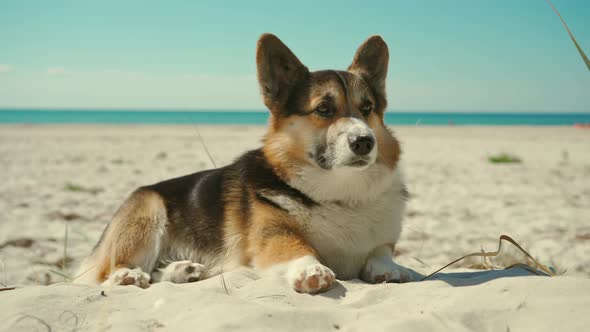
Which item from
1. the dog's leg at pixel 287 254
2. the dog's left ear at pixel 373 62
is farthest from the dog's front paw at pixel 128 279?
the dog's left ear at pixel 373 62

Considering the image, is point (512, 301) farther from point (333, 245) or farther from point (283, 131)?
point (283, 131)

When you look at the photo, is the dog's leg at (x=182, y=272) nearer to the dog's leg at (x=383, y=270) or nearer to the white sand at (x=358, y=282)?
the white sand at (x=358, y=282)

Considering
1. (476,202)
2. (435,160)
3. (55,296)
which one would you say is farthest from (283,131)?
(435,160)

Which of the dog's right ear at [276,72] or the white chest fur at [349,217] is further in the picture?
the dog's right ear at [276,72]

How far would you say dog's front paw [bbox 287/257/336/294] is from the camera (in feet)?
8.99

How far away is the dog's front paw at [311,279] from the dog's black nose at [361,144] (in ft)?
2.61

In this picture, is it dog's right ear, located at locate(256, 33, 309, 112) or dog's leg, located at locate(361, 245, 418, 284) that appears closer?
dog's leg, located at locate(361, 245, 418, 284)

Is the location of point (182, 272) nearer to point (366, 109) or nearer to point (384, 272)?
point (384, 272)

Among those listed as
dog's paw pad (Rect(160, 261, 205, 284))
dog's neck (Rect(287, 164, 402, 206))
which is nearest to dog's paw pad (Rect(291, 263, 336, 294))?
dog's neck (Rect(287, 164, 402, 206))

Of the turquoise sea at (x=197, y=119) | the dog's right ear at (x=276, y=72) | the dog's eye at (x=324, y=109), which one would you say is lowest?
the turquoise sea at (x=197, y=119)

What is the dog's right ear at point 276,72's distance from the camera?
12.3 ft

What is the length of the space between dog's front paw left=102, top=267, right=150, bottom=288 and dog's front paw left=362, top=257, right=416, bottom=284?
1478 mm

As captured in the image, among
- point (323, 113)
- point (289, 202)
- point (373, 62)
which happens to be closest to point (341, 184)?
point (289, 202)

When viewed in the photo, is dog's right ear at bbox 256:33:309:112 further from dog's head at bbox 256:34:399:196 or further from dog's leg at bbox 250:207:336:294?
dog's leg at bbox 250:207:336:294
